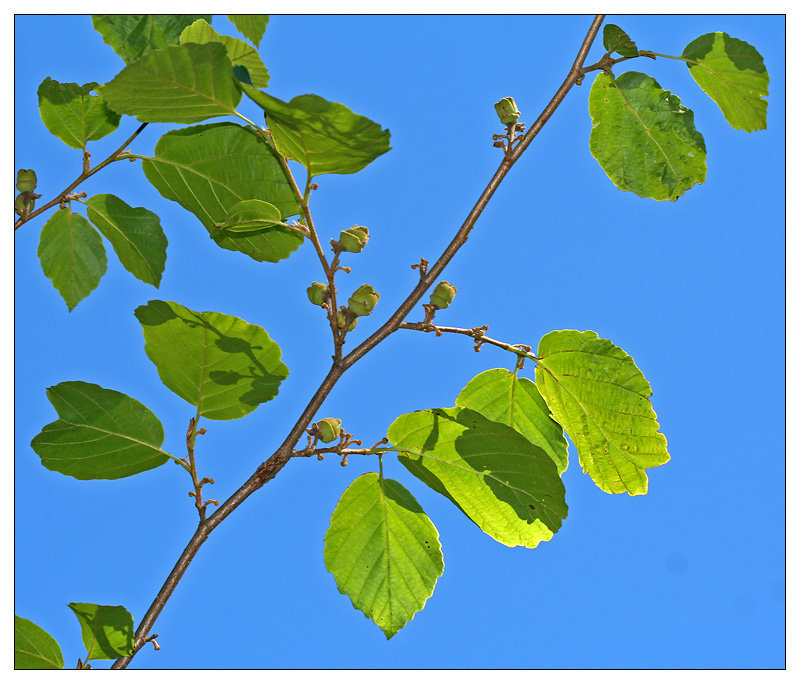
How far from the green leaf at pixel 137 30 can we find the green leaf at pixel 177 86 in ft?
1.85

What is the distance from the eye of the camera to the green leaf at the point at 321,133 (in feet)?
4.28

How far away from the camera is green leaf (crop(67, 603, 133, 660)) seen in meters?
1.71

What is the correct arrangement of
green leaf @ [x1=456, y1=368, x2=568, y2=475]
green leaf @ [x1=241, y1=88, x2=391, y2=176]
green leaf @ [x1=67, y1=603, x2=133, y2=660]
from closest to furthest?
green leaf @ [x1=241, y1=88, x2=391, y2=176] → green leaf @ [x1=67, y1=603, x2=133, y2=660] → green leaf @ [x1=456, y1=368, x2=568, y2=475]

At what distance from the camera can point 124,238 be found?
1.94m

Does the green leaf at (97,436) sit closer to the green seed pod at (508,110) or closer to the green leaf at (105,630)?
the green leaf at (105,630)

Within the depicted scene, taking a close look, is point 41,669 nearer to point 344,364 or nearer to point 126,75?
point 344,364

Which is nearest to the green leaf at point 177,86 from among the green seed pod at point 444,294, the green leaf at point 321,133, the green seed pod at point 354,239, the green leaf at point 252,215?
the green leaf at point 321,133

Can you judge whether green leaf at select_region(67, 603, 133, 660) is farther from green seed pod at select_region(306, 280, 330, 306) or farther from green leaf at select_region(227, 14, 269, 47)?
green leaf at select_region(227, 14, 269, 47)

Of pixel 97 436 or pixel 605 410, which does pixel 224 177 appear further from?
pixel 605 410

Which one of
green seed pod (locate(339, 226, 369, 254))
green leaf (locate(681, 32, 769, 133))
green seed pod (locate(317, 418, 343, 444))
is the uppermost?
green leaf (locate(681, 32, 769, 133))

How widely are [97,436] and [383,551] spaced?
0.83 metres

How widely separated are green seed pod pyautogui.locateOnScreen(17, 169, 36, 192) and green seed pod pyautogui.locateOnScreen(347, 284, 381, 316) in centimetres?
106

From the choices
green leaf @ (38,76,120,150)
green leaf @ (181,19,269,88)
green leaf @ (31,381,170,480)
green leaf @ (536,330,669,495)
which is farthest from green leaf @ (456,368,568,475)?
green leaf @ (38,76,120,150)
